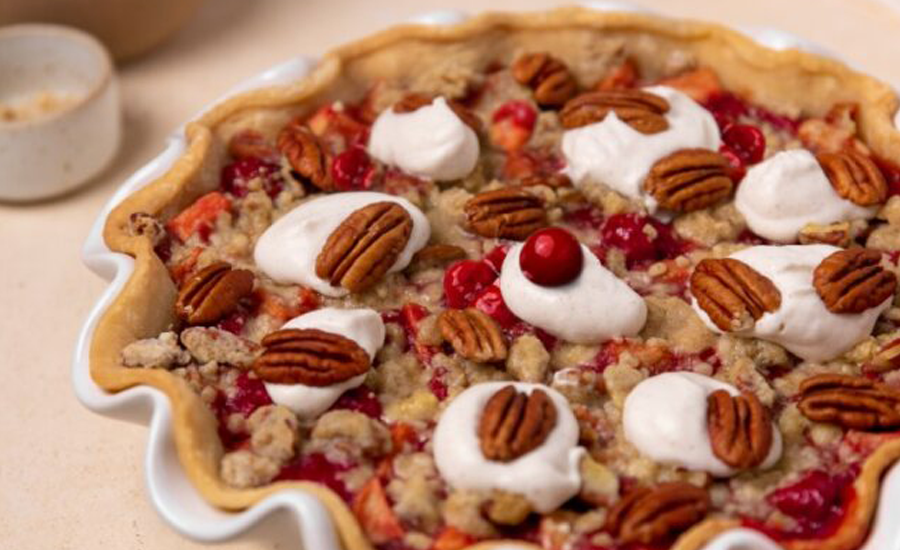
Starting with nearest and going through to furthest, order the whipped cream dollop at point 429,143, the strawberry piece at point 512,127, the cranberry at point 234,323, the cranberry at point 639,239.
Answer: the cranberry at point 234,323 < the cranberry at point 639,239 < the whipped cream dollop at point 429,143 < the strawberry piece at point 512,127

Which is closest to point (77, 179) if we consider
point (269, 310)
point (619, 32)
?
point (269, 310)

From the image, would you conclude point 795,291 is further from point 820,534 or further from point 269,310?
point 269,310

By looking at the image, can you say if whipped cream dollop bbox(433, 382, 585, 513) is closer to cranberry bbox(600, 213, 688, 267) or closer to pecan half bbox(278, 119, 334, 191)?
cranberry bbox(600, 213, 688, 267)

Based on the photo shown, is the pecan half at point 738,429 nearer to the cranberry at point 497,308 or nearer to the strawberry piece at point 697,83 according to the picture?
the cranberry at point 497,308

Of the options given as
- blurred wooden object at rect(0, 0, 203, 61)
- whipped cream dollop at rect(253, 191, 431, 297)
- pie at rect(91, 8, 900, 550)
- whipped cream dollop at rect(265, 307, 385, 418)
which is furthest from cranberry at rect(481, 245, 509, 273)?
blurred wooden object at rect(0, 0, 203, 61)

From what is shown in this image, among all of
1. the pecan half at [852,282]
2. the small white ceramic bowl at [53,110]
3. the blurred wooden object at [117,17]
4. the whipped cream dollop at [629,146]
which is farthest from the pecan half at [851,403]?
the blurred wooden object at [117,17]

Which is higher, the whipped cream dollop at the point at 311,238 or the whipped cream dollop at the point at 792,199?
the whipped cream dollop at the point at 792,199
